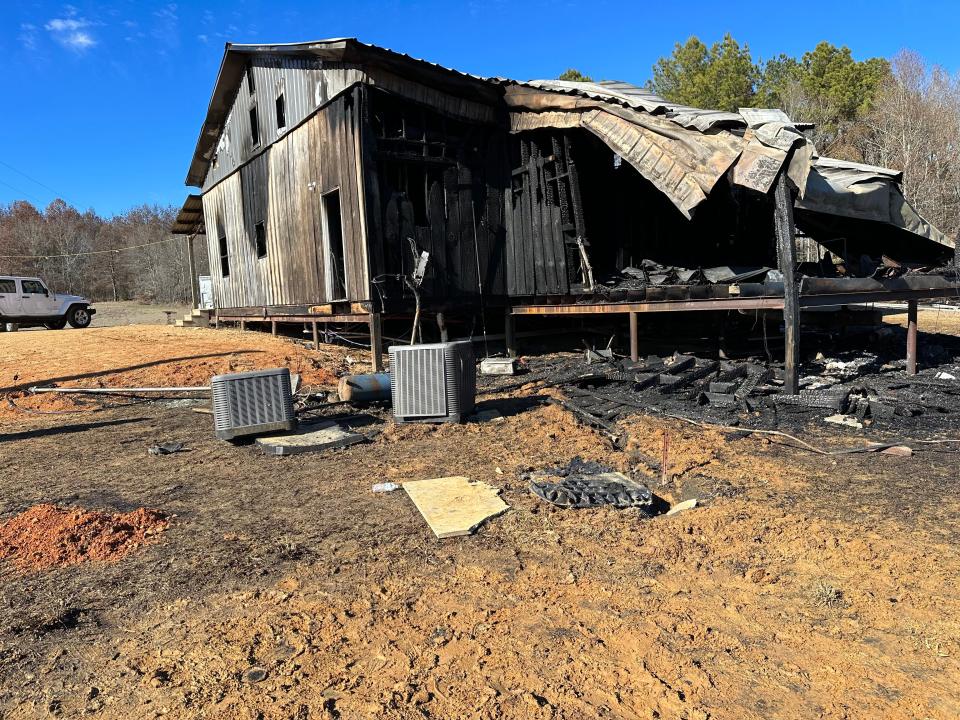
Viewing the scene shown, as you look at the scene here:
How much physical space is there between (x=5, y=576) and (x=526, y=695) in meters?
3.14

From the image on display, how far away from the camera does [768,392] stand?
7996 mm

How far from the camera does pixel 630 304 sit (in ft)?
33.6

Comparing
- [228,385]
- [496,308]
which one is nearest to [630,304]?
[496,308]

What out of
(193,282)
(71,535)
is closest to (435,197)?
(71,535)

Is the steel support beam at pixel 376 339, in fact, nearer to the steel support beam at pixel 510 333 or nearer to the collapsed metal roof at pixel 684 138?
the steel support beam at pixel 510 333

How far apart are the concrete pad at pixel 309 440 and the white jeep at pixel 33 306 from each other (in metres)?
18.4

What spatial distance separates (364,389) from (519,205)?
20.5 ft

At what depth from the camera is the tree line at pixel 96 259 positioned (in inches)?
1802

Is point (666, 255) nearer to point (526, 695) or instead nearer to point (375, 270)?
point (375, 270)

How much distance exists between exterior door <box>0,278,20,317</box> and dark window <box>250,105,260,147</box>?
36.7ft

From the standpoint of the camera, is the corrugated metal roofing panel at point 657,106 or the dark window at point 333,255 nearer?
the corrugated metal roofing panel at point 657,106

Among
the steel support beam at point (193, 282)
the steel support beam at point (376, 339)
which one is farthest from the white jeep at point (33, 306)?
the steel support beam at point (376, 339)

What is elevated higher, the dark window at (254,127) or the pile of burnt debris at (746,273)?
the dark window at (254,127)

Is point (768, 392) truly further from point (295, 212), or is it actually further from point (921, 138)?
point (921, 138)
